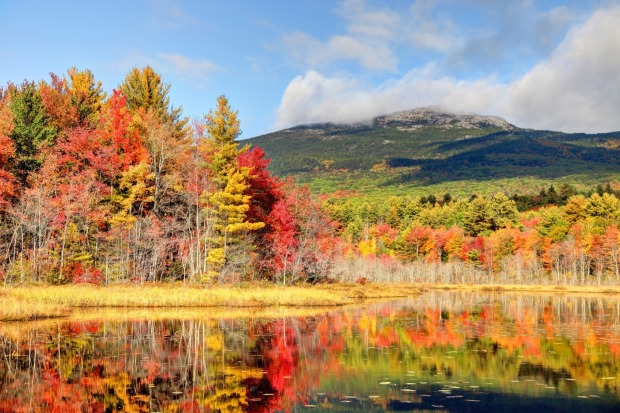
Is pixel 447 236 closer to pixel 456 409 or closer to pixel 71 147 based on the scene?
pixel 71 147

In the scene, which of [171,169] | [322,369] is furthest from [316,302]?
[322,369]

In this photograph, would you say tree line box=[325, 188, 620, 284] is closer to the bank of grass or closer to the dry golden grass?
the dry golden grass

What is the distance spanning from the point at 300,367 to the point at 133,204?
37049 millimetres

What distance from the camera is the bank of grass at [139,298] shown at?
3005cm

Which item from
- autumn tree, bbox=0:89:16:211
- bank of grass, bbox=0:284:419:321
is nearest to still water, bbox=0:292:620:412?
bank of grass, bbox=0:284:419:321

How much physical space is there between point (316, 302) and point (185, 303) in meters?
10.4

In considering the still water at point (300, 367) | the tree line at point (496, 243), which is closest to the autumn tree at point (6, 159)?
the still water at point (300, 367)

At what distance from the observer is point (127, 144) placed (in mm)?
50094

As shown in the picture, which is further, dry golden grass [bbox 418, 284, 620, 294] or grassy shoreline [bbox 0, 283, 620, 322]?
dry golden grass [bbox 418, 284, 620, 294]

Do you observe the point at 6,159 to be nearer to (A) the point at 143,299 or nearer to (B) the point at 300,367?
(A) the point at 143,299

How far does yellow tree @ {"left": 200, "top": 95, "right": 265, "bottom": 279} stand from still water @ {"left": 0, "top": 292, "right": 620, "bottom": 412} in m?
17.7

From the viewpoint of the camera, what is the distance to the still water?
1340cm

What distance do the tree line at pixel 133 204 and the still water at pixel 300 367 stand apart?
17.9m

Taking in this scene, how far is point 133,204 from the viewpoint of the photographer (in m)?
50.7
